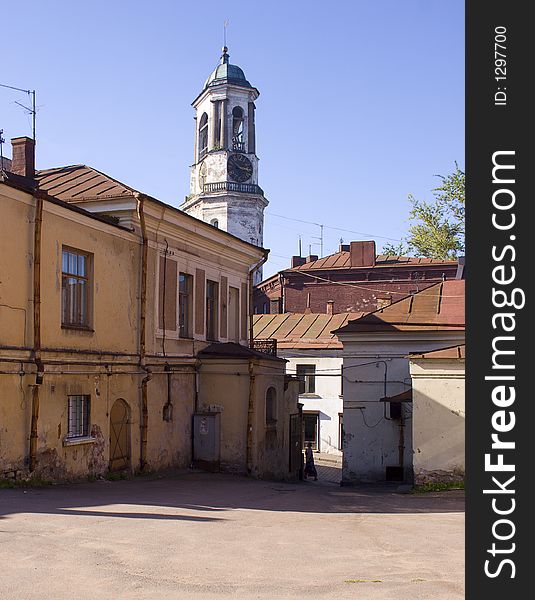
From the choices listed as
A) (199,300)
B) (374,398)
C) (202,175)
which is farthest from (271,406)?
(202,175)

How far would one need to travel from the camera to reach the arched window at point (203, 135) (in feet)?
191

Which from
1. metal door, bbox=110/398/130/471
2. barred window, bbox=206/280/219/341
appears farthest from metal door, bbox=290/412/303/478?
metal door, bbox=110/398/130/471

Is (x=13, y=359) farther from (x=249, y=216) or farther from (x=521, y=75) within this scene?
(x=249, y=216)

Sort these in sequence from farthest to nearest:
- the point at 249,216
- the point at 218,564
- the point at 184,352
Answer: the point at 249,216 → the point at 184,352 → the point at 218,564

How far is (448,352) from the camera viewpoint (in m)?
17.6

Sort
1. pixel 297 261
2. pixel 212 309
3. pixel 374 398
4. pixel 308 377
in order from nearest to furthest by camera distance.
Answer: pixel 212 309, pixel 374 398, pixel 308 377, pixel 297 261

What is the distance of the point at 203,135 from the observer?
59.0 m

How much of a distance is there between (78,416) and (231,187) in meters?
41.5

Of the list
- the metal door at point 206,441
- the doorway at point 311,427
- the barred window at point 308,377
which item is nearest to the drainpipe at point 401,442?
the metal door at point 206,441

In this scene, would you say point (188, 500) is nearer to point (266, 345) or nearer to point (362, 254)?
point (266, 345)

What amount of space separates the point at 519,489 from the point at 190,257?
17951mm

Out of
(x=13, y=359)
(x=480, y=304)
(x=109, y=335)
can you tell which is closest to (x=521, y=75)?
(x=480, y=304)

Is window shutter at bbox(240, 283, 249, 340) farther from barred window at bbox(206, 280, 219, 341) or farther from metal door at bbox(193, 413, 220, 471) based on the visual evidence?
metal door at bbox(193, 413, 220, 471)

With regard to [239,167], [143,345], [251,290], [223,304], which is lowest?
[143,345]
